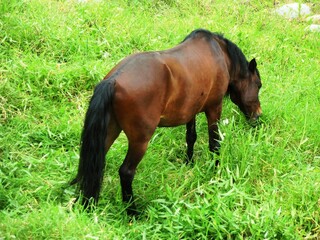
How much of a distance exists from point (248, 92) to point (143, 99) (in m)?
1.67

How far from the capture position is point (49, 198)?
3.85 metres

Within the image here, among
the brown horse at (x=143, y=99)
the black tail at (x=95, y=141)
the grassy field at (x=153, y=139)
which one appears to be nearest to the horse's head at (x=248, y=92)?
the grassy field at (x=153, y=139)

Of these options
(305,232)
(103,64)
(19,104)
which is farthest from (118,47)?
(305,232)

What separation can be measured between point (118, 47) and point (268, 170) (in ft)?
9.06

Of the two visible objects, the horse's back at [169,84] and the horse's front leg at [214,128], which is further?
the horse's front leg at [214,128]

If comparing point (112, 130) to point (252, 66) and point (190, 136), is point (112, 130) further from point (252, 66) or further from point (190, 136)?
point (252, 66)

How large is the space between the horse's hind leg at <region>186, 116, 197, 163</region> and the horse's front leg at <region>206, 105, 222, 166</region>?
0.18 m

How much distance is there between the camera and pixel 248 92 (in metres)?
4.94

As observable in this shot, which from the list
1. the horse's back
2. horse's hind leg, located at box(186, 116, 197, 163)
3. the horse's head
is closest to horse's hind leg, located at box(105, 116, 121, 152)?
the horse's back

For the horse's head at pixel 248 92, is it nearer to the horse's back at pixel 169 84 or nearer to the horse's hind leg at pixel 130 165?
the horse's back at pixel 169 84

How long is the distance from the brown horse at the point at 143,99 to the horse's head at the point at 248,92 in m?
0.41

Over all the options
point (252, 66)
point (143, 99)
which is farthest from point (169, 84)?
point (252, 66)

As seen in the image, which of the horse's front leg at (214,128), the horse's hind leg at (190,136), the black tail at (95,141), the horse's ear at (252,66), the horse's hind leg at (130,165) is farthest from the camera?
the horse's ear at (252,66)

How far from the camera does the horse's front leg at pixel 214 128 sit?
4539mm
